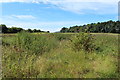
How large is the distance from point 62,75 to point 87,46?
4.37 metres

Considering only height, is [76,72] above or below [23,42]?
below

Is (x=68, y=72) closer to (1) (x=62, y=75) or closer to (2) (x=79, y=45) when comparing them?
(1) (x=62, y=75)

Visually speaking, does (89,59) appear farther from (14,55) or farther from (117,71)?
(14,55)

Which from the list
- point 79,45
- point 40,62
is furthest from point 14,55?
point 79,45

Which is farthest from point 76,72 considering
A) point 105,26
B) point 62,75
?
point 105,26

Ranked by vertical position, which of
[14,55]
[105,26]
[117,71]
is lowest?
[117,71]

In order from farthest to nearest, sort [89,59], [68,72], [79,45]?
[79,45]
[89,59]
[68,72]

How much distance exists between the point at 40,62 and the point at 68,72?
3.38ft

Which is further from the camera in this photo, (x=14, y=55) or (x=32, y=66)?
(x=14, y=55)

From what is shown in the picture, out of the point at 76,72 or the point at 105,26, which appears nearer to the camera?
the point at 76,72

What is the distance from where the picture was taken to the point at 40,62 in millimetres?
5812

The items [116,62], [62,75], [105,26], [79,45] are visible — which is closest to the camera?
[62,75]

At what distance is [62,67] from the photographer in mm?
5668

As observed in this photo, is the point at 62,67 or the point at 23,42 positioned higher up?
the point at 23,42
